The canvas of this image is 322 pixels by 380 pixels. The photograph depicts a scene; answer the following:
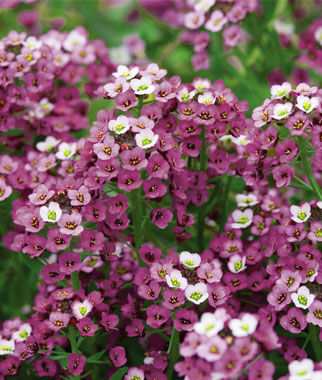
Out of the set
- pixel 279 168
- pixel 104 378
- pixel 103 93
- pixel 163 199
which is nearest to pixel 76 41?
pixel 103 93

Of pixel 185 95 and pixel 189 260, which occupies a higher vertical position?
pixel 185 95

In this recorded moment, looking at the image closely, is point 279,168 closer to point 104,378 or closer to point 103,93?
point 103,93

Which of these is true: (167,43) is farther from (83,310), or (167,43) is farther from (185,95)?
(83,310)

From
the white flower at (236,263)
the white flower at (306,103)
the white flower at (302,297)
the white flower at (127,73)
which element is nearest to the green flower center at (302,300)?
the white flower at (302,297)

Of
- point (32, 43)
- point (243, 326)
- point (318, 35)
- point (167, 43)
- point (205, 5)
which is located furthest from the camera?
point (167, 43)

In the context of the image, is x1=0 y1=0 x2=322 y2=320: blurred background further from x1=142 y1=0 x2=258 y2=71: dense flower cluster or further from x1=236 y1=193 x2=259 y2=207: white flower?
x1=236 y1=193 x2=259 y2=207: white flower

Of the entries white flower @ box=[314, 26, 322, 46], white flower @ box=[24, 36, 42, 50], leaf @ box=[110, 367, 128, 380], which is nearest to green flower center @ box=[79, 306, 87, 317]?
leaf @ box=[110, 367, 128, 380]

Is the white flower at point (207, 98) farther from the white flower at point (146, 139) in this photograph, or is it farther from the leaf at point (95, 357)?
the leaf at point (95, 357)

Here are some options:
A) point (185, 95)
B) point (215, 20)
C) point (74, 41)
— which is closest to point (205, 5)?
point (215, 20)
